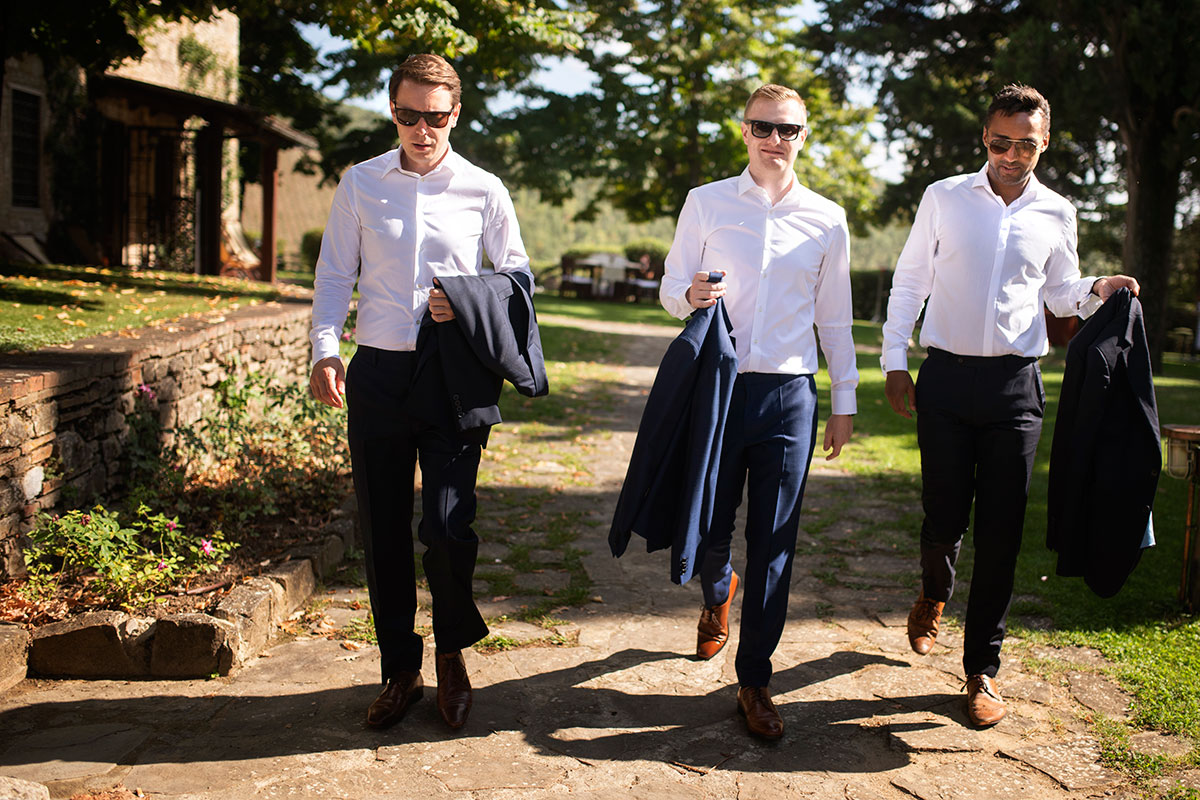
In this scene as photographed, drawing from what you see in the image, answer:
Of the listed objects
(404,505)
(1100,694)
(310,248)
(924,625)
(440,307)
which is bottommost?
(1100,694)

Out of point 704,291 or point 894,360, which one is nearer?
point 704,291

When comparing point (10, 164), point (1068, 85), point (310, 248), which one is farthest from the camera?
point (310, 248)

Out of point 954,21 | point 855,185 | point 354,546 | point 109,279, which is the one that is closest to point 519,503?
point 354,546

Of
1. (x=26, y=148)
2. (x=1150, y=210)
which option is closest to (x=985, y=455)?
(x=26, y=148)

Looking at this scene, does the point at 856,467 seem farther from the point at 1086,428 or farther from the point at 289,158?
the point at 289,158

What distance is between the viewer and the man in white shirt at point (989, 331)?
3684 mm

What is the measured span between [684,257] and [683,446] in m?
0.71

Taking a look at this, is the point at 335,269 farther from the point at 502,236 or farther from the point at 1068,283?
the point at 1068,283

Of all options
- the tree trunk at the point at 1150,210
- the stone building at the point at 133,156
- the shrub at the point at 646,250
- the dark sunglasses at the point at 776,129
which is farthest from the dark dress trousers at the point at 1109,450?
the shrub at the point at 646,250

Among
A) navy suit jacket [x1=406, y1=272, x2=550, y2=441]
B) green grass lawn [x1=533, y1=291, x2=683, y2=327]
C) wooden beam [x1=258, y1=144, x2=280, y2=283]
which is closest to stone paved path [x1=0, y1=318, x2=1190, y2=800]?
navy suit jacket [x1=406, y1=272, x2=550, y2=441]

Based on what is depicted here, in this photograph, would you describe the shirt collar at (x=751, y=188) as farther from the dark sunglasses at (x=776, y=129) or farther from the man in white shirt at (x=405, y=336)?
the man in white shirt at (x=405, y=336)

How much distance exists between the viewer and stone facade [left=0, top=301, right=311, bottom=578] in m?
4.45

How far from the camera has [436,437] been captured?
3512 millimetres

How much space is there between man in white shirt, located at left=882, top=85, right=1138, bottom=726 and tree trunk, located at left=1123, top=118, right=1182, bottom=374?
1575cm
